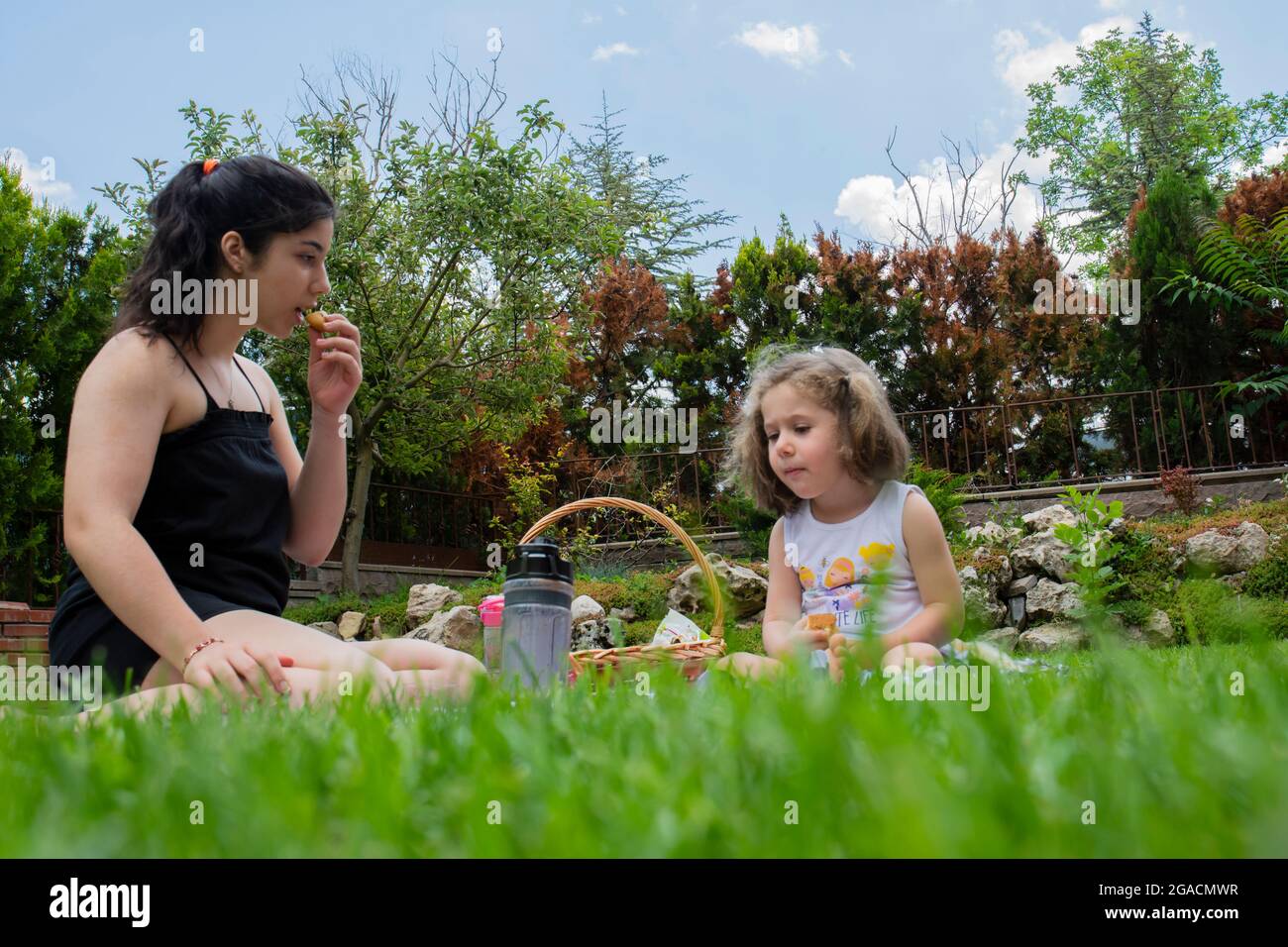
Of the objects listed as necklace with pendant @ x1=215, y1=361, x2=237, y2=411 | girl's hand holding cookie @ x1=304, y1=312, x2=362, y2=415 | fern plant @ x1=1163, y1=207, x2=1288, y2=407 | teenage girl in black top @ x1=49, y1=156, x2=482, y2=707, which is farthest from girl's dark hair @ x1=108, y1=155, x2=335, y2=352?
fern plant @ x1=1163, y1=207, x2=1288, y2=407

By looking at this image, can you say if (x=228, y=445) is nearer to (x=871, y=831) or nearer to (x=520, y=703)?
(x=520, y=703)

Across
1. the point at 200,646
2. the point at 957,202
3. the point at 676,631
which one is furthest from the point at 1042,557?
the point at 957,202

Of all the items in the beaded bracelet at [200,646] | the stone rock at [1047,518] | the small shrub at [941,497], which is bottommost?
the beaded bracelet at [200,646]

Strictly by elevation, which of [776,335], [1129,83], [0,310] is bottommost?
[0,310]

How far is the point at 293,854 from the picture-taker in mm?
707

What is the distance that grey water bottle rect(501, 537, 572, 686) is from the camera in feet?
7.56

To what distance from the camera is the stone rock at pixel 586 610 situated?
303 inches

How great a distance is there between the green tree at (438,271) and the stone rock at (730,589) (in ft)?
11.0

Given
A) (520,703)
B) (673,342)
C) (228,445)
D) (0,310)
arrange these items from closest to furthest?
(520,703) → (228,445) → (0,310) → (673,342)

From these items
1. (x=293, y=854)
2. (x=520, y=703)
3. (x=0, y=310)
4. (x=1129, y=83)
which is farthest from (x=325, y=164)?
(x=1129, y=83)

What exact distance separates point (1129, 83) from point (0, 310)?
2514 centimetres

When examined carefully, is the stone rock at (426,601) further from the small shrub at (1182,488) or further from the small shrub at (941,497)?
the small shrub at (1182,488)

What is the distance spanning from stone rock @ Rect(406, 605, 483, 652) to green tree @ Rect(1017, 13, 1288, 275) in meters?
19.0

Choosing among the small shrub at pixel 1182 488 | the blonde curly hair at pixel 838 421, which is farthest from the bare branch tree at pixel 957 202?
the blonde curly hair at pixel 838 421
